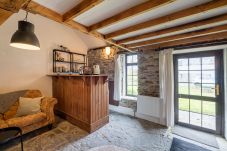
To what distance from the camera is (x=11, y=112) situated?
109 inches

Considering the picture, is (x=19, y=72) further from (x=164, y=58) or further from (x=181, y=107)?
(x=181, y=107)

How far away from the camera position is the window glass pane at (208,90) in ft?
9.66

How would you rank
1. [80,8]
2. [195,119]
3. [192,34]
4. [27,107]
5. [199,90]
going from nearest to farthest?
[80,8] < [192,34] < [27,107] < [199,90] < [195,119]

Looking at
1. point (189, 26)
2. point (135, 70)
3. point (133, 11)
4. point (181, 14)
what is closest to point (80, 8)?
point (133, 11)

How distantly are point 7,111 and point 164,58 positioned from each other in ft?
13.1

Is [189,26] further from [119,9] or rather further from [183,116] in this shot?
[183,116]

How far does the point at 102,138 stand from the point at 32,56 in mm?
3045

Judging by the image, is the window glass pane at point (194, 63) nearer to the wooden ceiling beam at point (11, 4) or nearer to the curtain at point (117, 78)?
the curtain at point (117, 78)

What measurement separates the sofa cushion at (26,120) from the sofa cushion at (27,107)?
0.46 ft

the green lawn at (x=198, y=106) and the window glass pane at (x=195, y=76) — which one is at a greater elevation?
the window glass pane at (x=195, y=76)

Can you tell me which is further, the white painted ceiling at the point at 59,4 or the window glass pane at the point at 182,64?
the window glass pane at the point at 182,64

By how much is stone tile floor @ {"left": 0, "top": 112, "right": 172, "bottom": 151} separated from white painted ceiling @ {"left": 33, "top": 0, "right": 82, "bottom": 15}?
2.44 metres

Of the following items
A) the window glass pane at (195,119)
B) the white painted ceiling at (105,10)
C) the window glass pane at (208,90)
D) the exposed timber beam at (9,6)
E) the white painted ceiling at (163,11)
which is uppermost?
the white painted ceiling at (105,10)

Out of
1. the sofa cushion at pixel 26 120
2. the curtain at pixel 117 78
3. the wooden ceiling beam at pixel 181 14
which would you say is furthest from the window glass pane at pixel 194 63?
the sofa cushion at pixel 26 120
